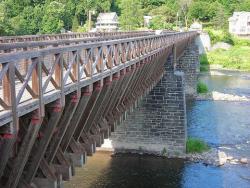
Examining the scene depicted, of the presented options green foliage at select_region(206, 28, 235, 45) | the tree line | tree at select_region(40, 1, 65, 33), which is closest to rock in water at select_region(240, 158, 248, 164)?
the tree line

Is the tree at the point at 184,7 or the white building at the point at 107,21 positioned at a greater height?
the tree at the point at 184,7

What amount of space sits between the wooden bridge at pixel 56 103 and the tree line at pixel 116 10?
1951 inches

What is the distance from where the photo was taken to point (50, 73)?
8.03m

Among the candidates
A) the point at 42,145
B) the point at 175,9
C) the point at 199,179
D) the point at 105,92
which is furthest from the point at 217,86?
the point at 175,9

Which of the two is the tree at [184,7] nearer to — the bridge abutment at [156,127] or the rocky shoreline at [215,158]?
the bridge abutment at [156,127]

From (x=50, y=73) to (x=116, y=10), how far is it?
131m

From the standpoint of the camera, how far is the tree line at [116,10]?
82062 millimetres

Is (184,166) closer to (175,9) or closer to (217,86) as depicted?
(217,86)

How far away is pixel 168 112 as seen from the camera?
1171 inches

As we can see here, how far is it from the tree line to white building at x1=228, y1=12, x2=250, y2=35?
2823 mm

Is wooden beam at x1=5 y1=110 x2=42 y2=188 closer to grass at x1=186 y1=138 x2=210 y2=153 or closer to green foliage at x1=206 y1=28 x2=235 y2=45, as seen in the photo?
grass at x1=186 y1=138 x2=210 y2=153

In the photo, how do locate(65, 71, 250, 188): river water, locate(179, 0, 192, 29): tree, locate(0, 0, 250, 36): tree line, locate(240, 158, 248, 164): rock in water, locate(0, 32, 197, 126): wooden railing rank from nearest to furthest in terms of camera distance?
locate(0, 32, 197, 126): wooden railing, locate(65, 71, 250, 188): river water, locate(240, 158, 248, 164): rock in water, locate(0, 0, 250, 36): tree line, locate(179, 0, 192, 29): tree

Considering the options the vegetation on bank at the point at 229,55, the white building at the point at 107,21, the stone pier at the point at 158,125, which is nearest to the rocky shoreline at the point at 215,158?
the stone pier at the point at 158,125

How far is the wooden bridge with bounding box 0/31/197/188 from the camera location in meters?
7.12
